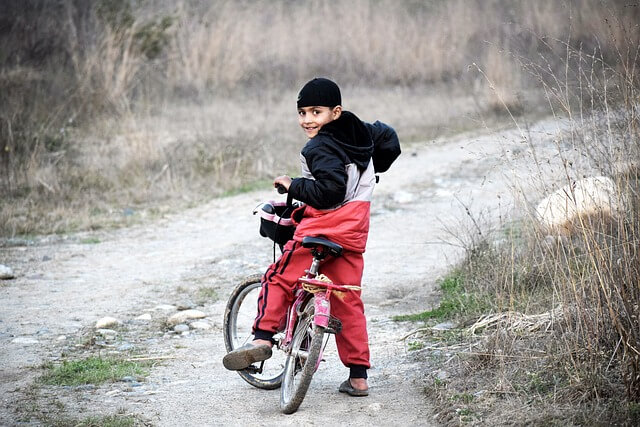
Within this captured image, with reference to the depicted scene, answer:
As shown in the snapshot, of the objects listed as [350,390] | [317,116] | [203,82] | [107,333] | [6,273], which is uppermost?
[317,116]

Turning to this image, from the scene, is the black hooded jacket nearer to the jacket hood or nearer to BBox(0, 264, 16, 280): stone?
the jacket hood

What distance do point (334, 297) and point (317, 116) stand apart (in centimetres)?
91

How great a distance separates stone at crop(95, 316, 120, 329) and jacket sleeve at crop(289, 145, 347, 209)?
2.32m

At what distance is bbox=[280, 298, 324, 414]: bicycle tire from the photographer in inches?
143

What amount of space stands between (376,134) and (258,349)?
49.0 inches

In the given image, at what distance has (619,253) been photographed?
3.67m

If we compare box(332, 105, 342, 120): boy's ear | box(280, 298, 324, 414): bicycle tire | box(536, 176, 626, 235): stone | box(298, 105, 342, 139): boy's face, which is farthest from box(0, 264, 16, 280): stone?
box(536, 176, 626, 235): stone

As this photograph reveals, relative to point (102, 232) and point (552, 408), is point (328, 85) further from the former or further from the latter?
point (102, 232)

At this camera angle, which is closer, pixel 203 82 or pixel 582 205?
pixel 582 205

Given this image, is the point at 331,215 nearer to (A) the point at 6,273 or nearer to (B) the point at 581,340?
(B) the point at 581,340

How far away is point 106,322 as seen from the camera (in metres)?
5.50

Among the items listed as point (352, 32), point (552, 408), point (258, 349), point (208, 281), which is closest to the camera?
point (552, 408)

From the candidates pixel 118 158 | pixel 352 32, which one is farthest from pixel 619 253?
pixel 352 32

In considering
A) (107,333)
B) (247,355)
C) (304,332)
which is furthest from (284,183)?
(107,333)
